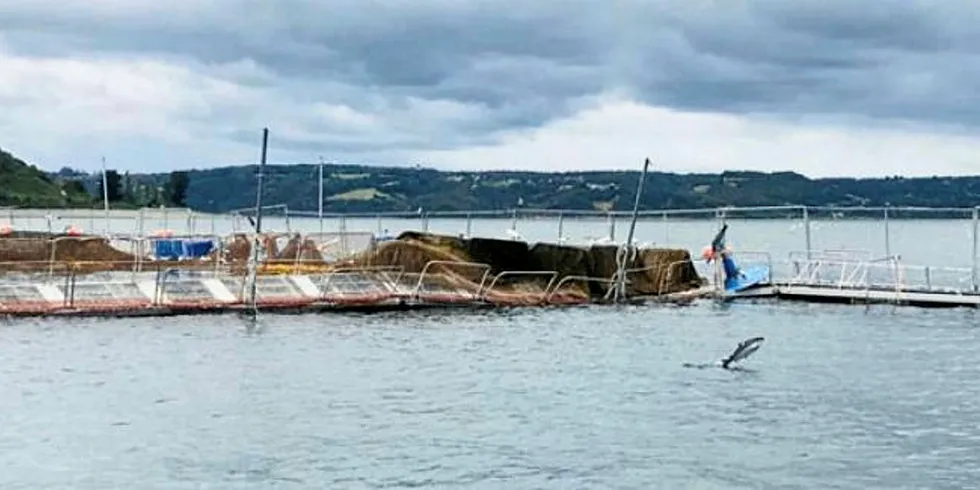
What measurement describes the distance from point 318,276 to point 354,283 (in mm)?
2619

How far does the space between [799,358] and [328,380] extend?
18.8 meters

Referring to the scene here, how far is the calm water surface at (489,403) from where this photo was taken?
3994 centimetres

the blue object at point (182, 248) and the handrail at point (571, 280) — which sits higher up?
the blue object at point (182, 248)

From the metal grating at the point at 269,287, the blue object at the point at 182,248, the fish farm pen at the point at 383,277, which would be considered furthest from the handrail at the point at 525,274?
the blue object at the point at 182,248

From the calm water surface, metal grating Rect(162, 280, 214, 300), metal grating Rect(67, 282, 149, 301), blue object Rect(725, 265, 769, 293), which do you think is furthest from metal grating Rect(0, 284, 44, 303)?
blue object Rect(725, 265, 769, 293)

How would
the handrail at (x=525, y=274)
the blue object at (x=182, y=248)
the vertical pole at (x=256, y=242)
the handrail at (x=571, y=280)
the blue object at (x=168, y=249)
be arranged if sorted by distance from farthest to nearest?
the blue object at (x=168, y=249), the blue object at (x=182, y=248), the handrail at (x=571, y=280), the handrail at (x=525, y=274), the vertical pole at (x=256, y=242)

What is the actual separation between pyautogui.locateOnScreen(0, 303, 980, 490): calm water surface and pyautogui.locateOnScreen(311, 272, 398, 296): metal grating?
222 cm

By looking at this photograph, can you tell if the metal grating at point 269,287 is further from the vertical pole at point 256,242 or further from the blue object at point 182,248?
the blue object at point 182,248

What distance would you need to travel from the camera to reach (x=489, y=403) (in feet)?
173

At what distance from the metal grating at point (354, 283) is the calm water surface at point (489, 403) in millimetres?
2220

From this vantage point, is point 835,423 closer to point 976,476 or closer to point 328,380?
point 976,476

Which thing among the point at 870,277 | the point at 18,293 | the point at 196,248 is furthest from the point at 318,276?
the point at 870,277

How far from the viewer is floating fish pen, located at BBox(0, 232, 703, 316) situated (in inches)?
3098

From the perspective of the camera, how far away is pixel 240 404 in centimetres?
5244
